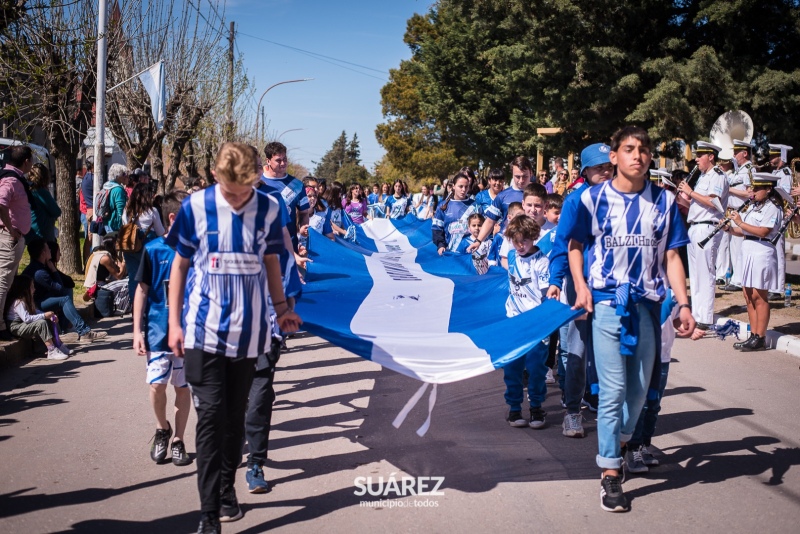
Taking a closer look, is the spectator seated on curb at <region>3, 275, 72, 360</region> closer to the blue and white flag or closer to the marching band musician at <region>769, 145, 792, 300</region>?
the blue and white flag

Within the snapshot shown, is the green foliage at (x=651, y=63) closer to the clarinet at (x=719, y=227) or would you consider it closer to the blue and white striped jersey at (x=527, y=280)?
the clarinet at (x=719, y=227)

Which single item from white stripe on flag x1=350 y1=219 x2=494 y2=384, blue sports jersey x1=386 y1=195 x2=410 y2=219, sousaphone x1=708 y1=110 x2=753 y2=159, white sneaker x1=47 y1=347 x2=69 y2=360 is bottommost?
white sneaker x1=47 y1=347 x2=69 y2=360

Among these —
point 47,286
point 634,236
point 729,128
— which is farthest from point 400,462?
point 729,128

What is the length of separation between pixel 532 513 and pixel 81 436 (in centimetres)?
346

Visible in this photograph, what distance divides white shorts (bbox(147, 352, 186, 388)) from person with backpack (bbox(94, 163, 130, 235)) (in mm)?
6680

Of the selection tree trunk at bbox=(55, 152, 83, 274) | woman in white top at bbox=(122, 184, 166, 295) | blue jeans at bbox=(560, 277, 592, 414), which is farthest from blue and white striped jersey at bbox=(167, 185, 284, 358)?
tree trunk at bbox=(55, 152, 83, 274)

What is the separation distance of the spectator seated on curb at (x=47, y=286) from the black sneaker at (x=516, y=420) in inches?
229

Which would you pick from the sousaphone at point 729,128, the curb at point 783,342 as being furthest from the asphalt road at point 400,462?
the sousaphone at point 729,128

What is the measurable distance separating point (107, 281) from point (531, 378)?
24.9ft

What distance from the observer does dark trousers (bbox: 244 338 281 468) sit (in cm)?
517

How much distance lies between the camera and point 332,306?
6.63 meters

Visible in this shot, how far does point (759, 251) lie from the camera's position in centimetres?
989

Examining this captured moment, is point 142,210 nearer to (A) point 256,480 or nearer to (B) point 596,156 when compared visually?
(A) point 256,480

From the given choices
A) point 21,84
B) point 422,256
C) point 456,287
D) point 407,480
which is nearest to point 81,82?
point 21,84
